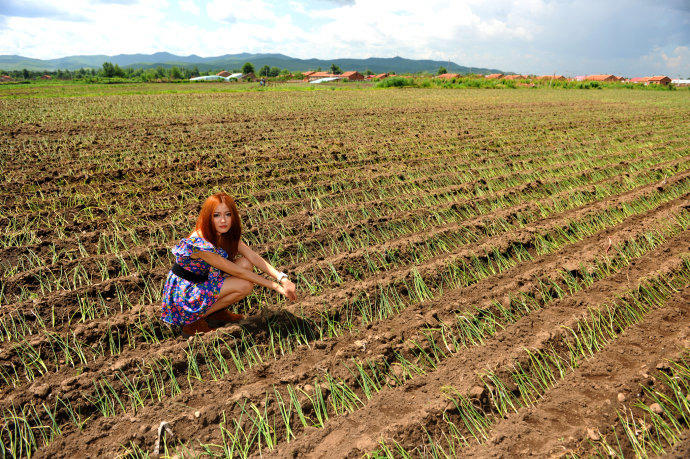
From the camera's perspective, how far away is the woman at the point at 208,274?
3.21m

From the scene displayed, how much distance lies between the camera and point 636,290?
4039 mm

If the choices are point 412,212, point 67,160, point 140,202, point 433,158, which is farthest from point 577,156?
point 67,160

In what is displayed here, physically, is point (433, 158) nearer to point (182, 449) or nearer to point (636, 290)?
point (636, 290)

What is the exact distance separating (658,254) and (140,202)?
725 centimetres

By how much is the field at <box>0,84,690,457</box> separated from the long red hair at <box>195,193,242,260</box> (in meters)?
0.72

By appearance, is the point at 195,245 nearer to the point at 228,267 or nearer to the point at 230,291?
the point at 228,267

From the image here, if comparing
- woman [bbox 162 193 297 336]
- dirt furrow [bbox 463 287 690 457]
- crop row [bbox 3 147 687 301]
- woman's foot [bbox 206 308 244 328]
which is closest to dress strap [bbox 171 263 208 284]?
woman [bbox 162 193 297 336]

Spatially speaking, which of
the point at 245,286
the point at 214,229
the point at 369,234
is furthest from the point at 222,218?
the point at 369,234

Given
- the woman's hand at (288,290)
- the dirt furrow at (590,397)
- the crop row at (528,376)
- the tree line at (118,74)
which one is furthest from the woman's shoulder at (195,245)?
the tree line at (118,74)

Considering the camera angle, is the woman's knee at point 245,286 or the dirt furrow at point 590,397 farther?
the woman's knee at point 245,286

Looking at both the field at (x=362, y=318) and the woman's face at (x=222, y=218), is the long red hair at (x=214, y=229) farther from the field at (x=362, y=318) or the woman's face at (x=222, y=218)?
the field at (x=362, y=318)

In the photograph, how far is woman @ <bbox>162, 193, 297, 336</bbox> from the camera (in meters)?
3.21

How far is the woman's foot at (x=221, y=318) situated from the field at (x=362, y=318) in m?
0.29

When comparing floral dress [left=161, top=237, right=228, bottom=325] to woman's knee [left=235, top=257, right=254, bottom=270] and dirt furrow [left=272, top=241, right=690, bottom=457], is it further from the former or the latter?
dirt furrow [left=272, top=241, right=690, bottom=457]
